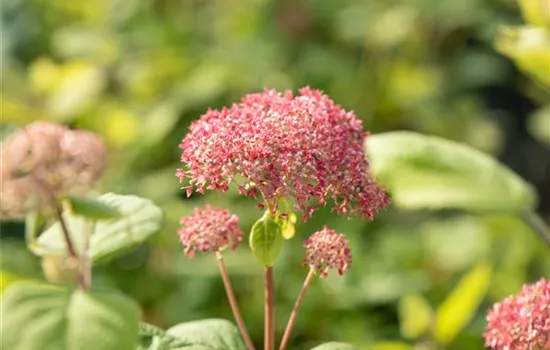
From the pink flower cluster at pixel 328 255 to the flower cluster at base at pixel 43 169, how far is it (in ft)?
0.59

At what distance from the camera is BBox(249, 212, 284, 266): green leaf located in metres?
0.68

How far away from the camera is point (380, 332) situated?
192 centimetres

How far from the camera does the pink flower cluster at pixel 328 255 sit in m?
0.69

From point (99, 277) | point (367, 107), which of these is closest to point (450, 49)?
point (367, 107)

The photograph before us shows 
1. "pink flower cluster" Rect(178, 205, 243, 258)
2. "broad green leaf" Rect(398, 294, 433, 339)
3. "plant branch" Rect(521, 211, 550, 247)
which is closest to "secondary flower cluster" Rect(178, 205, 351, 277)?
"pink flower cluster" Rect(178, 205, 243, 258)

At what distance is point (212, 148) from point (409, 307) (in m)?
0.90

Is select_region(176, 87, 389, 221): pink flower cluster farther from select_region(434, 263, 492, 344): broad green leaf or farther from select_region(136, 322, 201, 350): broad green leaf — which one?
select_region(434, 263, 492, 344): broad green leaf

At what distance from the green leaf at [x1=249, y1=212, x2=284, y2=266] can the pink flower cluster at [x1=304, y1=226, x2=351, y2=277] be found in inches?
1.0

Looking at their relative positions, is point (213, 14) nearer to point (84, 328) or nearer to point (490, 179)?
point (490, 179)

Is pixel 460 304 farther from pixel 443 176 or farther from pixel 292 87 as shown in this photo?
pixel 292 87

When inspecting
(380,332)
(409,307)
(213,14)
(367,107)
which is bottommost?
(380,332)

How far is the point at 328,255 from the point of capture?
69 cm

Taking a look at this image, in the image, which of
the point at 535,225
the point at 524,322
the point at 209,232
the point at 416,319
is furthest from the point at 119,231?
the point at 416,319

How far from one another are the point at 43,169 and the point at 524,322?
13.2 inches
